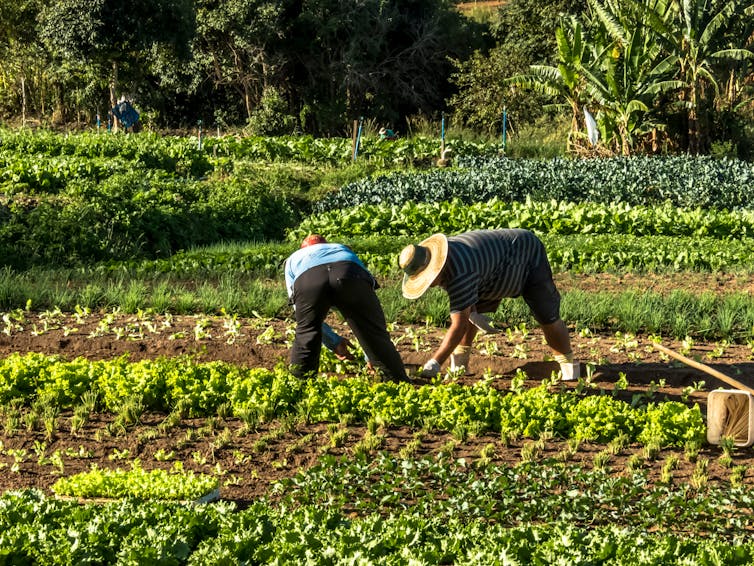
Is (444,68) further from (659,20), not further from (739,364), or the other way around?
(739,364)

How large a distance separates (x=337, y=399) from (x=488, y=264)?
1.43m

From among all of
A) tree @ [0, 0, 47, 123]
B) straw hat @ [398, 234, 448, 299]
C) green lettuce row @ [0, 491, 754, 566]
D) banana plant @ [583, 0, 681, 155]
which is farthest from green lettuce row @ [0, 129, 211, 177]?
green lettuce row @ [0, 491, 754, 566]

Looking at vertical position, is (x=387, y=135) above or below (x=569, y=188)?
above

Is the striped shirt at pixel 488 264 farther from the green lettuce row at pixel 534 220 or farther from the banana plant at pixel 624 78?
the banana plant at pixel 624 78

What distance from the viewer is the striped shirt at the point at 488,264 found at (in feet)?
24.1

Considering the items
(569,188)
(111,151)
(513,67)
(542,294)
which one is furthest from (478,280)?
(513,67)

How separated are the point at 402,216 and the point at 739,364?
27.5 feet

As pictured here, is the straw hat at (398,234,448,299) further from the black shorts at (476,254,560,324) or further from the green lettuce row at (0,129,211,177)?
the green lettuce row at (0,129,211,177)

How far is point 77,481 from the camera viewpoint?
18.5 feet

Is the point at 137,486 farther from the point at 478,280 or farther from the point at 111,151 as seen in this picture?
the point at 111,151

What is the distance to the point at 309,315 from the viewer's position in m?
Result: 7.43

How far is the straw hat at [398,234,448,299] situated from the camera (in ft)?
23.7

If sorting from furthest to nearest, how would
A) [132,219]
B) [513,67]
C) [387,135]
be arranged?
[513,67] → [387,135] → [132,219]

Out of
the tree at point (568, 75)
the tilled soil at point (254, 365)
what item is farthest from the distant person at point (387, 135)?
the tilled soil at point (254, 365)
